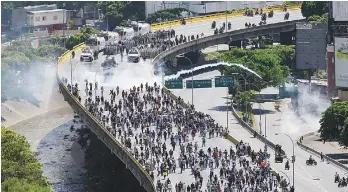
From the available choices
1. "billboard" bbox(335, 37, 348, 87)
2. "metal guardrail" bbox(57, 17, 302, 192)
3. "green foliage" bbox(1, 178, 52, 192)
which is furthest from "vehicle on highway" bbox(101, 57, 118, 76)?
"green foliage" bbox(1, 178, 52, 192)

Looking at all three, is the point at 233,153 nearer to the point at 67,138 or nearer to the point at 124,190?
the point at 124,190

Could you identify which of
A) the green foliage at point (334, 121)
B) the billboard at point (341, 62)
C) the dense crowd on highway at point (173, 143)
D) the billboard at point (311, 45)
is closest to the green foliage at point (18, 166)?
the dense crowd on highway at point (173, 143)

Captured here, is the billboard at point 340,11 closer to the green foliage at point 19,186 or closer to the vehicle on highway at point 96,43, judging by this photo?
the vehicle on highway at point 96,43

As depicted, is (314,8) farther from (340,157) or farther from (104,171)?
(340,157)

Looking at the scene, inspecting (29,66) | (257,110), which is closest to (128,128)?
(257,110)

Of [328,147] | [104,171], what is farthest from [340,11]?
[104,171]

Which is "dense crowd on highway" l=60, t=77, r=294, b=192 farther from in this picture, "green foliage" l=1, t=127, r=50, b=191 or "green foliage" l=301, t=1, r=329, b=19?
"green foliage" l=301, t=1, r=329, b=19

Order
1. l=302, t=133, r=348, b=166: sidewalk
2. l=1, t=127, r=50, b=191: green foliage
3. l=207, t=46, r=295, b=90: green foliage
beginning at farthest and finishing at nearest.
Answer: l=207, t=46, r=295, b=90: green foliage, l=302, t=133, r=348, b=166: sidewalk, l=1, t=127, r=50, b=191: green foliage
